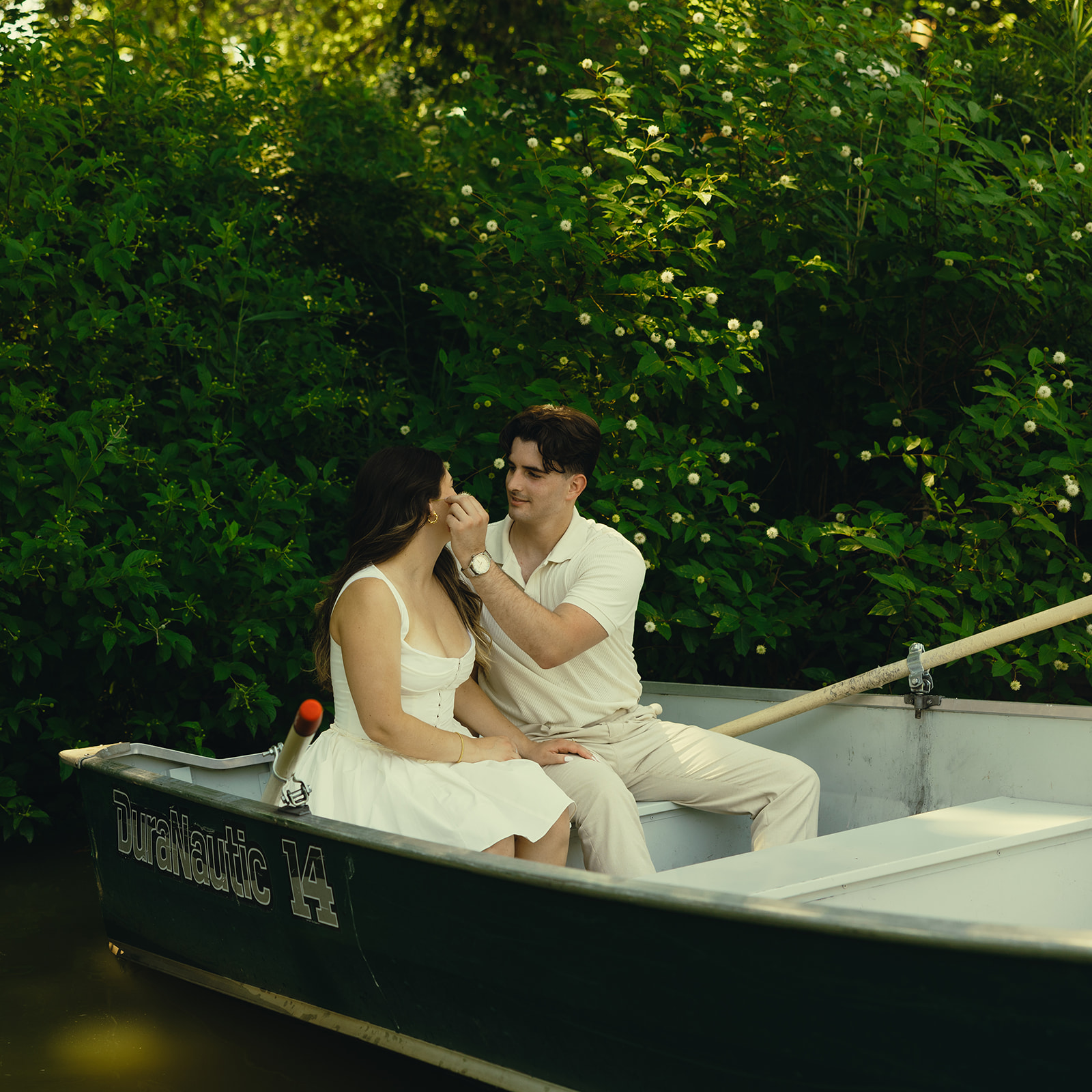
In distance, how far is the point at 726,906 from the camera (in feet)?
6.49

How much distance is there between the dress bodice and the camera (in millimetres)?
2725

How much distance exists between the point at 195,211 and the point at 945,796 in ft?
12.5

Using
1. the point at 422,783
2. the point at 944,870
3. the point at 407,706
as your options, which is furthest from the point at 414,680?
the point at 944,870

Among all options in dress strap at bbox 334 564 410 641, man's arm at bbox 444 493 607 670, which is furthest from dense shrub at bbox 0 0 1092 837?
dress strap at bbox 334 564 410 641

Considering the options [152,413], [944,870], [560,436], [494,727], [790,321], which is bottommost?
[944,870]

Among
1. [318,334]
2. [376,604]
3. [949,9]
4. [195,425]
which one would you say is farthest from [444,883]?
[949,9]

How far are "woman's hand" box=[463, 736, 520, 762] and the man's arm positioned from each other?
0.81ft

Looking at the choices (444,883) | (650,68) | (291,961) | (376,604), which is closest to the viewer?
(444,883)

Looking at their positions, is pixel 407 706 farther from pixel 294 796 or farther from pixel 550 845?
pixel 550 845

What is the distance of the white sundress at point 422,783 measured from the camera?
8.80 ft

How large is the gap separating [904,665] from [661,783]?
84cm

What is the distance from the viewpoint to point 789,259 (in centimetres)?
460

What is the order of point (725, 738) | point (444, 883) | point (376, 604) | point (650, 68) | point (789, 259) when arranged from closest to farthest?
point (444, 883) < point (376, 604) < point (725, 738) < point (789, 259) < point (650, 68)

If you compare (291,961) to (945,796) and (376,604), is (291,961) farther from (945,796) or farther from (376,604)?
(945,796)
